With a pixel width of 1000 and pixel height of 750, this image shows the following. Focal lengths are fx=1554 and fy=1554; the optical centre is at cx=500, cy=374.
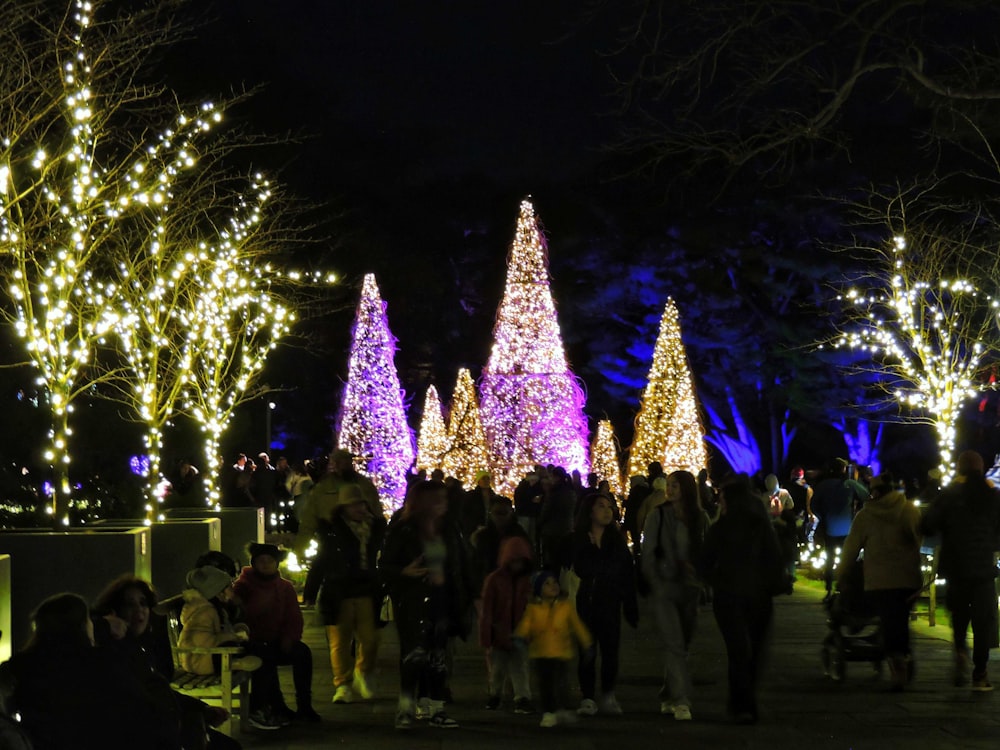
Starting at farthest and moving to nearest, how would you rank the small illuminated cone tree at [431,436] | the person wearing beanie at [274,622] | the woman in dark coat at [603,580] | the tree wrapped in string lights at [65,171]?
the small illuminated cone tree at [431,436] → the tree wrapped in string lights at [65,171] → the woman in dark coat at [603,580] → the person wearing beanie at [274,622]

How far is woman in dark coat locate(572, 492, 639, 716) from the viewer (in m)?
12.0

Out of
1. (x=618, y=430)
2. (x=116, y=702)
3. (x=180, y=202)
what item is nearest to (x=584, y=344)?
(x=618, y=430)

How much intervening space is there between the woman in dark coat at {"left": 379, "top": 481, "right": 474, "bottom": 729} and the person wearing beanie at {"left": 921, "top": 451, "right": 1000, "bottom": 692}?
163 inches

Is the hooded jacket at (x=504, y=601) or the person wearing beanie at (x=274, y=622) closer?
the person wearing beanie at (x=274, y=622)

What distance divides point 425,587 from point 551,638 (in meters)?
1.00

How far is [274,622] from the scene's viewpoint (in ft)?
38.7

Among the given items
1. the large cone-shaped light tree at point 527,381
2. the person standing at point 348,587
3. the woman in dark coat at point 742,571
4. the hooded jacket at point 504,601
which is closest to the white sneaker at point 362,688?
the person standing at point 348,587

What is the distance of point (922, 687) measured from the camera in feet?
44.0

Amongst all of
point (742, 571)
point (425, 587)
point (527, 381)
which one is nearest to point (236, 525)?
point (527, 381)

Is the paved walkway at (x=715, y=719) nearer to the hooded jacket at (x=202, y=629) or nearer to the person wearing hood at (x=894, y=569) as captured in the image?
the person wearing hood at (x=894, y=569)

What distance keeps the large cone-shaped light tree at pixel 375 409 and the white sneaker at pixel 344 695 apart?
22.1 meters

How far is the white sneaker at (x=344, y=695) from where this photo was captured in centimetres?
1284

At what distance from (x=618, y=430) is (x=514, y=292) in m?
20.2

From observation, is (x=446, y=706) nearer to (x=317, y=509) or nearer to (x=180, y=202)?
(x=317, y=509)
